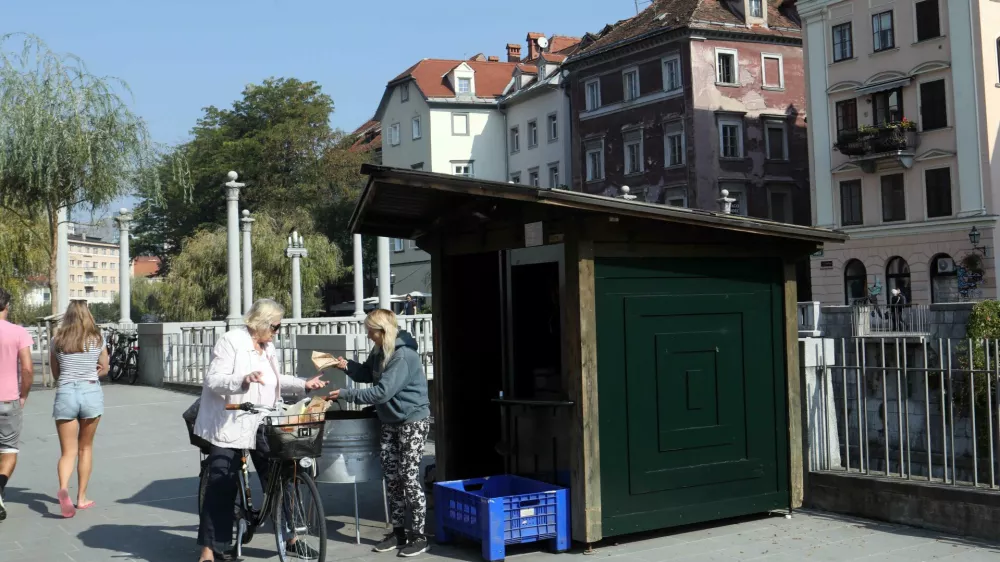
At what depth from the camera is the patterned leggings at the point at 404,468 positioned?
8266 millimetres

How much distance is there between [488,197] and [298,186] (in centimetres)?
5602

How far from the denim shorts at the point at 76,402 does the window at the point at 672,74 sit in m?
42.8

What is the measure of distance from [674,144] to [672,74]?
10.3 feet

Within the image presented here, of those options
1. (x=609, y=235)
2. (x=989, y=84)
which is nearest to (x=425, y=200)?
(x=609, y=235)

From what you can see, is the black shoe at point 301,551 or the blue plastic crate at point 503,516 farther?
the blue plastic crate at point 503,516

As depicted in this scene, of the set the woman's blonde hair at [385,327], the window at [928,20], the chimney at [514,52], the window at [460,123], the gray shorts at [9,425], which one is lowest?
the gray shorts at [9,425]

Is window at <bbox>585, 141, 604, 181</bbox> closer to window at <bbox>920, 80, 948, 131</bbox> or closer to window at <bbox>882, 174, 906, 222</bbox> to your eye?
window at <bbox>882, 174, 906, 222</bbox>

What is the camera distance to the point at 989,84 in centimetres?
3925

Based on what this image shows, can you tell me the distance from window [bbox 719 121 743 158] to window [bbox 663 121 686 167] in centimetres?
175

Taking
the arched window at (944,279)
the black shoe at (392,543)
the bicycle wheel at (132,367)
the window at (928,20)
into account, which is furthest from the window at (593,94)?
the black shoe at (392,543)

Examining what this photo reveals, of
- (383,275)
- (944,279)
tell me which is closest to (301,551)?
(383,275)

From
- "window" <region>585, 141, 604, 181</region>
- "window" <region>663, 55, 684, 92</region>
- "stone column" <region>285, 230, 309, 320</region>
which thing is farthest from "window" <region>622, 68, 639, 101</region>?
"stone column" <region>285, 230, 309, 320</region>

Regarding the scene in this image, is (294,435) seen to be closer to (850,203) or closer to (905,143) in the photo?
(905,143)

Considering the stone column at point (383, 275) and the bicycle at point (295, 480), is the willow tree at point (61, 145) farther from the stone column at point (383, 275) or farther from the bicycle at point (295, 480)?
the bicycle at point (295, 480)
